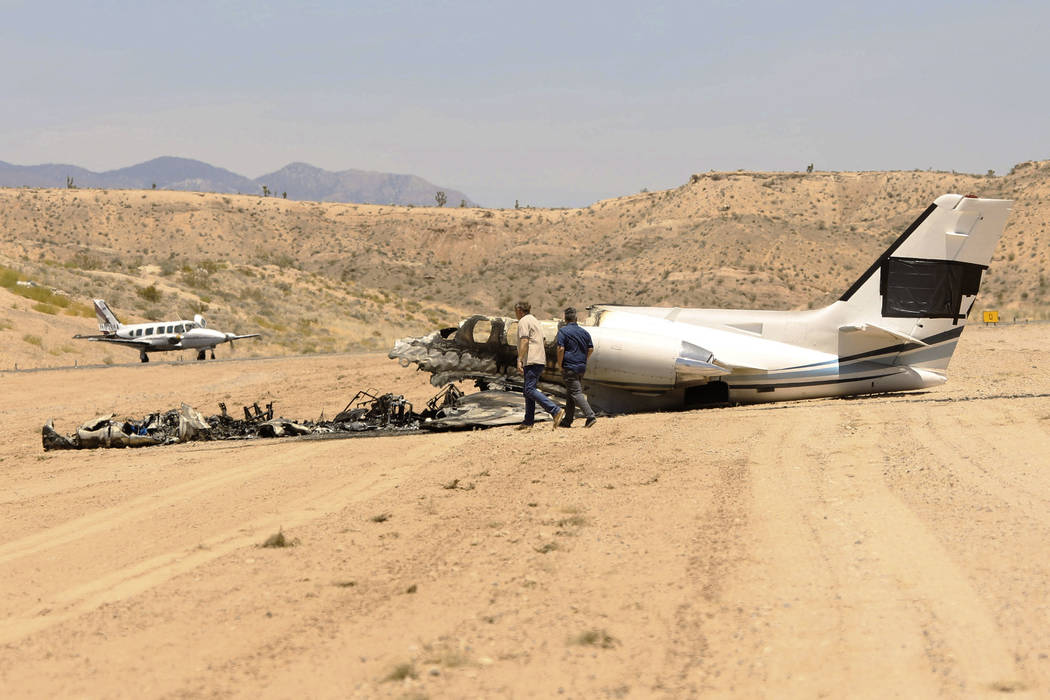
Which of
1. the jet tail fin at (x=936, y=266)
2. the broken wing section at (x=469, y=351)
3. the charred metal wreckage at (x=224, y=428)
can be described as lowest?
the charred metal wreckage at (x=224, y=428)

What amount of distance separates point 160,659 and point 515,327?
35.8 ft

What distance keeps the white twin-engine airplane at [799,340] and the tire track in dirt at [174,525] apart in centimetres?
308

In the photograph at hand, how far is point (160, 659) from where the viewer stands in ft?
17.6

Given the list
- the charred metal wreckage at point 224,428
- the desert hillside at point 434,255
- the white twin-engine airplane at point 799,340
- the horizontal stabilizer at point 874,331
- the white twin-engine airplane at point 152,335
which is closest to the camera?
the charred metal wreckage at point 224,428

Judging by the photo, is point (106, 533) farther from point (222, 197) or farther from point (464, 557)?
point (222, 197)

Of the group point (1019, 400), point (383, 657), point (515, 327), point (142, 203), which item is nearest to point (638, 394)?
point (515, 327)

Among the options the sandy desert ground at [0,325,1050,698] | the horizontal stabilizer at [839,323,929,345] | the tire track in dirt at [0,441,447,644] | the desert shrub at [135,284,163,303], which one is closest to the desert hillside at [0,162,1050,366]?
the desert shrub at [135,284,163,303]

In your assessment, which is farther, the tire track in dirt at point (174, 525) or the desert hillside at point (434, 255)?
the desert hillside at point (434, 255)

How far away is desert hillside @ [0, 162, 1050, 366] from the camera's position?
52656mm

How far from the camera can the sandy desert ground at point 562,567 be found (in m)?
4.98

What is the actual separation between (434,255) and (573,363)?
98.2 metres

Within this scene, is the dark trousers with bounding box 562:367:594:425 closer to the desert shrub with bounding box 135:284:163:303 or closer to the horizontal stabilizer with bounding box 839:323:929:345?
the horizontal stabilizer with bounding box 839:323:929:345

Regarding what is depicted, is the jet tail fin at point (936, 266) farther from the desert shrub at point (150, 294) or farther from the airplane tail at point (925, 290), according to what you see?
the desert shrub at point (150, 294)

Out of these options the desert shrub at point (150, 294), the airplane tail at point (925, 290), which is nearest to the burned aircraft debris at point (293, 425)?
the airplane tail at point (925, 290)
